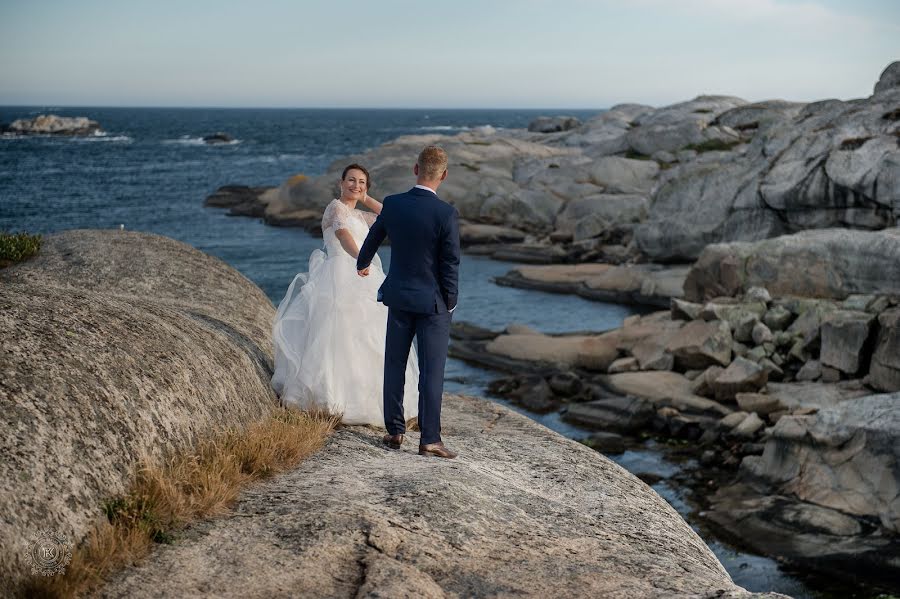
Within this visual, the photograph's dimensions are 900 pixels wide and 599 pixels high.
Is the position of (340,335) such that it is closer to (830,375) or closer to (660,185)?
(830,375)

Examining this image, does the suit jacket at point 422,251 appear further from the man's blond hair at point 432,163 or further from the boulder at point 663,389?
the boulder at point 663,389

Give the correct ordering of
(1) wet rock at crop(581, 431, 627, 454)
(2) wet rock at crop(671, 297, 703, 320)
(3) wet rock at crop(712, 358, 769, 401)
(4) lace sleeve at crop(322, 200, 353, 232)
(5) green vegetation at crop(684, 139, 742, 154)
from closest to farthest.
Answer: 1. (4) lace sleeve at crop(322, 200, 353, 232)
2. (1) wet rock at crop(581, 431, 627, 454)
3. (3) wet rock at crop(712, 358, 769, 401)
4. (2) wet rock at crop(671, 297, 703, 320)
5. (5) green vegetation at crop(684, 139, 742, 154)

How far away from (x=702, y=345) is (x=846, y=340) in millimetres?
3434

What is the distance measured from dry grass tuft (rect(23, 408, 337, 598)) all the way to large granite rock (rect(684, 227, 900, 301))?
21230mm

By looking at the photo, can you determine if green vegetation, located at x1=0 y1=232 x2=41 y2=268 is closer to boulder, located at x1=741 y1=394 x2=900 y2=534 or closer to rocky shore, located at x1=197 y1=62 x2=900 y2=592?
rocky shore, located at x1=197 y1=62 x2=900 y2=592

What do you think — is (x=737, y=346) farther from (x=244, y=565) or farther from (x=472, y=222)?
(x=472, y=222)

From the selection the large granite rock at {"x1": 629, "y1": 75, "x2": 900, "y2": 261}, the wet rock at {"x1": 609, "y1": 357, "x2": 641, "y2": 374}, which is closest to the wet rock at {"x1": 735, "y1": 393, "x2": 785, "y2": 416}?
the wet rock at {"x1": 609, "y1": 357, "x2": 641, "y2": 374}

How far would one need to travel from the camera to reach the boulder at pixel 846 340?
69.2ft

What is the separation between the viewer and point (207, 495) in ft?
20.6

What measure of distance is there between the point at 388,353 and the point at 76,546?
3.29 m

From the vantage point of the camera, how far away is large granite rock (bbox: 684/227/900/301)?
26141mm

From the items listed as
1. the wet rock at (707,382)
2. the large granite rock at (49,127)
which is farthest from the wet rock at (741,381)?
the large granite rock at (49,127)

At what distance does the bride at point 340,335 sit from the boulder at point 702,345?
15.7 m

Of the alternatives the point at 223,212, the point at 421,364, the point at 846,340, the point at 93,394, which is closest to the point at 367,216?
the point at 421,364
